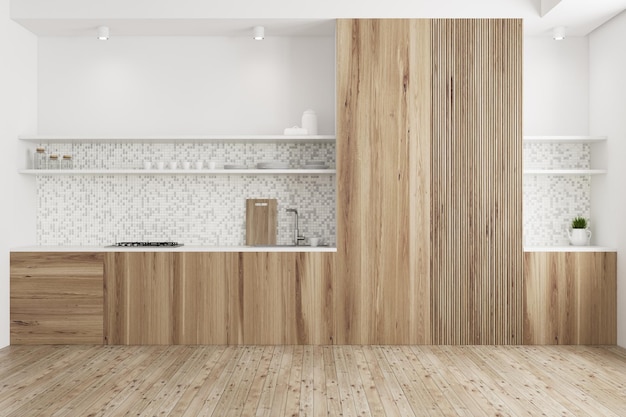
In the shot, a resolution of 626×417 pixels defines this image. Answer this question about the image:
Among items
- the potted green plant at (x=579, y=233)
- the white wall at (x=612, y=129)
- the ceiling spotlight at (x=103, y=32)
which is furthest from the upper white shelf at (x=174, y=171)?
the white wall at (x=612, y=129)

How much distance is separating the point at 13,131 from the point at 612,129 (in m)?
5.05

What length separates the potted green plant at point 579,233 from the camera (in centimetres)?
476

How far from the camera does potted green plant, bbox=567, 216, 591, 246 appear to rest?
4.76 meters

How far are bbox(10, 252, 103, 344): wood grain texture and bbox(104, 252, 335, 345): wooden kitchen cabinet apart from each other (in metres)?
0.14

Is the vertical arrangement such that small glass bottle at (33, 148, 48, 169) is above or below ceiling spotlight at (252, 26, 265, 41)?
below

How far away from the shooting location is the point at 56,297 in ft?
14.8

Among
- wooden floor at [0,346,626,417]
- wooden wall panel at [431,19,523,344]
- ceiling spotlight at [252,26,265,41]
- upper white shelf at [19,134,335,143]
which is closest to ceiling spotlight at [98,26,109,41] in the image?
upper white shelf at [19,134,335,143]

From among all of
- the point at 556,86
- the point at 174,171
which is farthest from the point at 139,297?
the point at 556,86

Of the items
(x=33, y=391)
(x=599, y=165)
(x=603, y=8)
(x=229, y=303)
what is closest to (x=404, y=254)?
(x=229, y=303)

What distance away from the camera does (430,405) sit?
10.3ft

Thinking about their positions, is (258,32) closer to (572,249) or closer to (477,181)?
(477,181)

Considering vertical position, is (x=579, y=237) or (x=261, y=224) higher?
(x=261, y=224)

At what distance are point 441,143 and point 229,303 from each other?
2175mm

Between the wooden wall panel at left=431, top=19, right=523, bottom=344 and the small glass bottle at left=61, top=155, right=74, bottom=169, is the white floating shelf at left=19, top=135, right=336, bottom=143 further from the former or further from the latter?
the wooden wall panel at left=431, top=19, right=523, bottom=344
